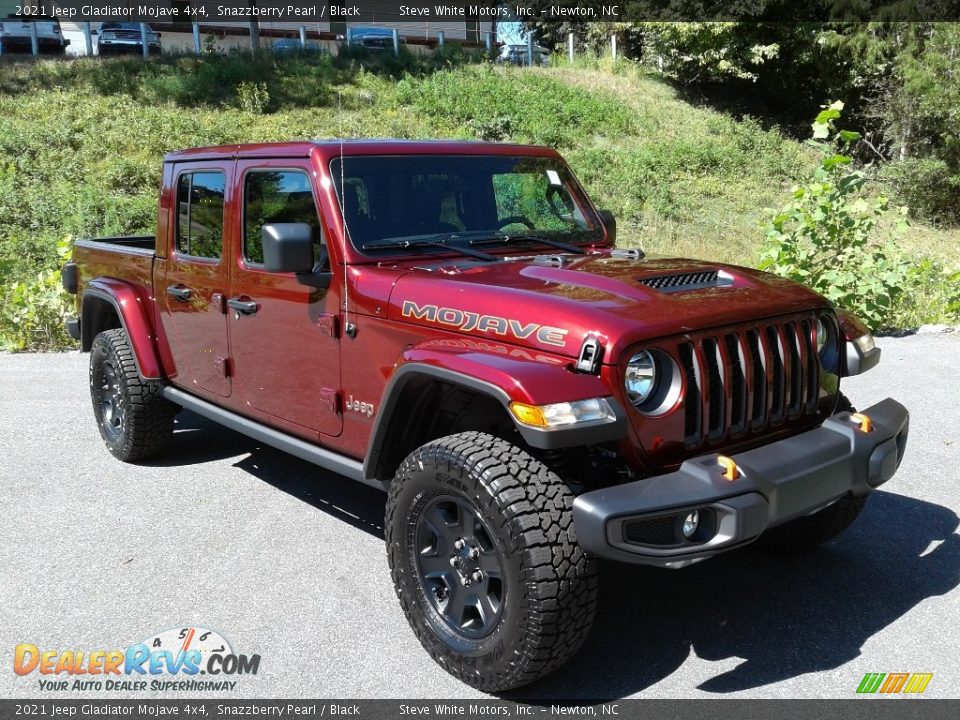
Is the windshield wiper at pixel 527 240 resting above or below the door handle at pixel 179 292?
above

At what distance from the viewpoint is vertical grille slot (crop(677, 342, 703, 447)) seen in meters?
3.06

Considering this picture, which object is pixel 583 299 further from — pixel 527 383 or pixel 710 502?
pixel 710 502

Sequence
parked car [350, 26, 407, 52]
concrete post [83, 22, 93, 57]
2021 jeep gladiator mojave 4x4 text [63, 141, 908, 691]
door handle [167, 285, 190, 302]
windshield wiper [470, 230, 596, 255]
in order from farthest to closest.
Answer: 1. parked car [350, 26, 407, 52]
2. concrete post [83, 22, 93, 57]
3. door handle [167, 285, 190, 302]
4. windshield wiper [470, 230, 596, 255]
5. 2021 jeep gladiator mojave 4x4 text [63, 141, 908, 691]

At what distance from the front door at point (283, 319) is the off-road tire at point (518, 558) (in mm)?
956

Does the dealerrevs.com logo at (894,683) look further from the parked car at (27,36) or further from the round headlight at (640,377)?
the parked car at (27,36)

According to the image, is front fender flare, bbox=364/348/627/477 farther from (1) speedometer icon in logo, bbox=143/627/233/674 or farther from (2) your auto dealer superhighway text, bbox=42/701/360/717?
(1) speedometer icon in logo, bbox=143/627/233/674

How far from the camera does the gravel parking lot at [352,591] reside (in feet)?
10.4

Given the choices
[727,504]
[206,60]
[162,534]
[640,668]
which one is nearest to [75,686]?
[162,534]

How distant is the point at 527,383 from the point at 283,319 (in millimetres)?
1664

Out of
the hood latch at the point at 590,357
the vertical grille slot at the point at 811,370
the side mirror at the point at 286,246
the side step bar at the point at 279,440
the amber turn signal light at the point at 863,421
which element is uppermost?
the side mirror at the point at 286,246

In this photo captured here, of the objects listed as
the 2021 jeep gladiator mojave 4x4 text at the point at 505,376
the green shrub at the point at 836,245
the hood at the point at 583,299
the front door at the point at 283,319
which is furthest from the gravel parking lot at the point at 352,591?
the green shrub at the point at 836,245

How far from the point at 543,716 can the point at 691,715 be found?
0.49 m

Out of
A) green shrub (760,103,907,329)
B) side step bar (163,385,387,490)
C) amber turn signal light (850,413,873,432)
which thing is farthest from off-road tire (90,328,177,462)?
green shrub (760,103,907,329)

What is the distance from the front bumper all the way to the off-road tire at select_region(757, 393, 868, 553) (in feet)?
2.39
